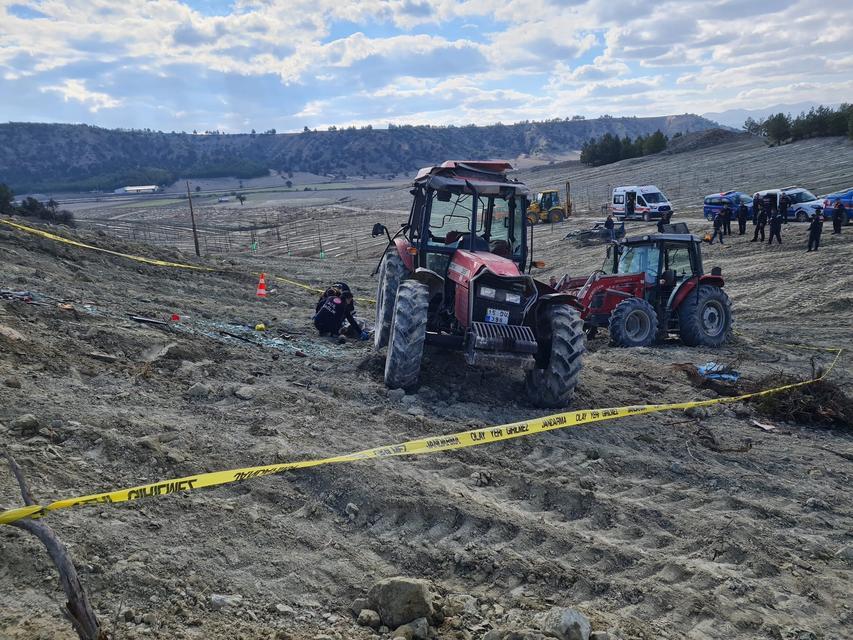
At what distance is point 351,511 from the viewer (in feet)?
16.5

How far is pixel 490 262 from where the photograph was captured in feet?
26.5

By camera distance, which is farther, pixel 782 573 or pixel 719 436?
pixel 719 436

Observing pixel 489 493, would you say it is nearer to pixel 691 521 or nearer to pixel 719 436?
pixel 691 521

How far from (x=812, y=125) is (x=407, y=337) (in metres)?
53.2

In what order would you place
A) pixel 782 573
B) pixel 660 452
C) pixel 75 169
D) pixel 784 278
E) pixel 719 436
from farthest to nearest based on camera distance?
pixel 75 169 < pixel 784 278 < pixel 719 436 < pixel 660 452 < pixel 782 573

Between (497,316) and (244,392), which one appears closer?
(244,392)

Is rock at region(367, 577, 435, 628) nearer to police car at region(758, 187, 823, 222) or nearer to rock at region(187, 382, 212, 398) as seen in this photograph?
rock at region(187, 382, 212, 398)

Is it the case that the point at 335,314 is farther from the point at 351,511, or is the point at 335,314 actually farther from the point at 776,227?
the point at 776,227

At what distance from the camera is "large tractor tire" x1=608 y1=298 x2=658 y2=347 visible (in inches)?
457

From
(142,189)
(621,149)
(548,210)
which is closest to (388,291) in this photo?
(548,210)

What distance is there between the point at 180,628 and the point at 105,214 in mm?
75418

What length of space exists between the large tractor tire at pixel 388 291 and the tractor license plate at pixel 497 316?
72.2 inches

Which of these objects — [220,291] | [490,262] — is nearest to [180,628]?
[490,262]

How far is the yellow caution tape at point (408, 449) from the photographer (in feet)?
13.2
